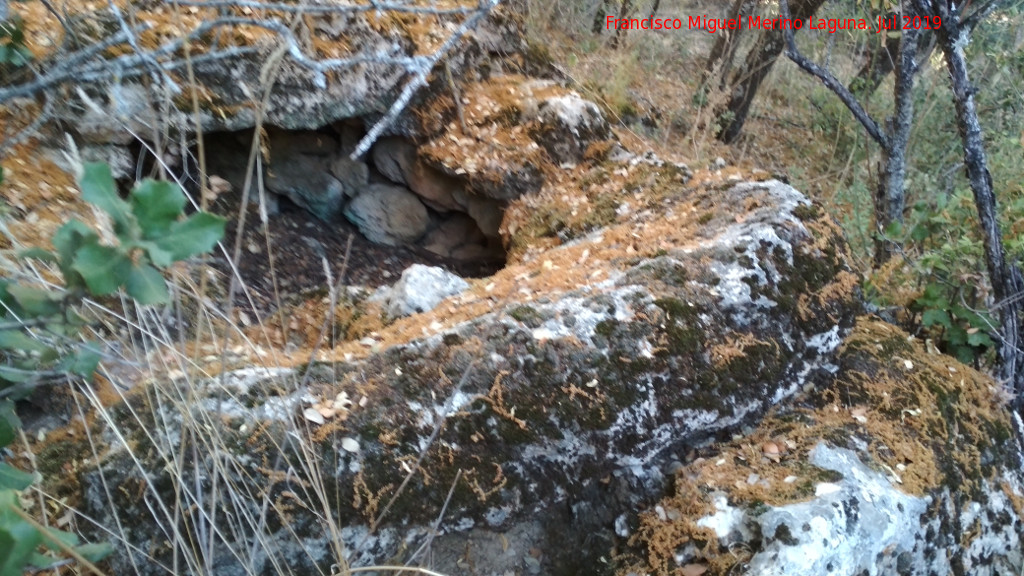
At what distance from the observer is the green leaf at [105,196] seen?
84cm

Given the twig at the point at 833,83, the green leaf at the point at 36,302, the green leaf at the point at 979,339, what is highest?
the twig at the point at 833,83

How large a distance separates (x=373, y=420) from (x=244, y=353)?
476mm

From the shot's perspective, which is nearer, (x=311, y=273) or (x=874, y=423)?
(x=874, y=423)

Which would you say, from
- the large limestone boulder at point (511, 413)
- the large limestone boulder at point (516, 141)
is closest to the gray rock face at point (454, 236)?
the large limestone boulder at point (516, 141)

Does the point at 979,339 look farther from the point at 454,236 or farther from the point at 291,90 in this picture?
the point at 291,90

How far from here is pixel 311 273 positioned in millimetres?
3002

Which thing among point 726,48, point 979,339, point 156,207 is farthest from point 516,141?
point 726,48

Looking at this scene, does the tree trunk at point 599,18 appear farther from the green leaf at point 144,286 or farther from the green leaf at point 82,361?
the green leaf at point 144,286

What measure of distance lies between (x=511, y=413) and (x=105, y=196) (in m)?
1.15

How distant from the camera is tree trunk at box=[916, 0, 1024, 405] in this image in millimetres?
2488

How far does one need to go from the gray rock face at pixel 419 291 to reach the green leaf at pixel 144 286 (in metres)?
1.43

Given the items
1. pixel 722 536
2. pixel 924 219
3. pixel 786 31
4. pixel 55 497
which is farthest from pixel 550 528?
pixel 786 31

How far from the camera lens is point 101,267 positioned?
2.79ft

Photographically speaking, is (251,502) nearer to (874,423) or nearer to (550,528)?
(550,528)
